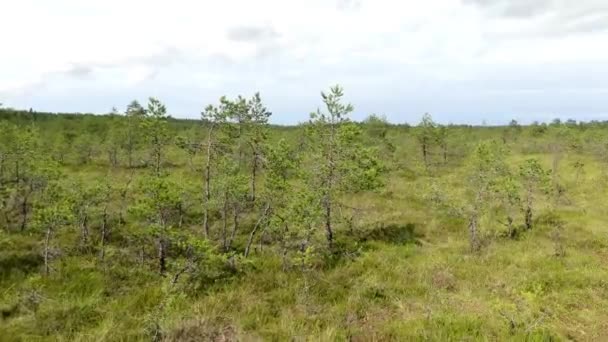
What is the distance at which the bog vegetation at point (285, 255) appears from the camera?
370 inches

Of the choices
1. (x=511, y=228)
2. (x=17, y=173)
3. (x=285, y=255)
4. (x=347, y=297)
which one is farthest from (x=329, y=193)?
(x=17, y=173)

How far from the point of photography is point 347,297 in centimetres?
1109

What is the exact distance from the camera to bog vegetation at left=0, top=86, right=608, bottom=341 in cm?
941

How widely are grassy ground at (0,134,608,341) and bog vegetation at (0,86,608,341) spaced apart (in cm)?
5

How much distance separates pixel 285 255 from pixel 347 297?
9.17 ft

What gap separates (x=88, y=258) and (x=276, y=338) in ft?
26.8

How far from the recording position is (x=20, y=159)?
→ 1914cm

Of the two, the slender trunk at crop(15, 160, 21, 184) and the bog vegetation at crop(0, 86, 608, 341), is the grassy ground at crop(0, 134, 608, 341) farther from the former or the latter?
the slender trunk at crop(15, 160, 21, 184)

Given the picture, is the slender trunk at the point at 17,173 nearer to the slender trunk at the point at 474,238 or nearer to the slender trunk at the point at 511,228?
the slender trunk at the point at 474,238

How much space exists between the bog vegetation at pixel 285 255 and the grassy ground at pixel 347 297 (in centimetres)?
5

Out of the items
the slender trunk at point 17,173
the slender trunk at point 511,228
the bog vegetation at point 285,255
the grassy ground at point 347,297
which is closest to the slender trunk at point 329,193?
the bog vegetation at point 285,255

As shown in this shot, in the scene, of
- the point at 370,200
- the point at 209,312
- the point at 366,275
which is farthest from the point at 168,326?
the point at 370,200

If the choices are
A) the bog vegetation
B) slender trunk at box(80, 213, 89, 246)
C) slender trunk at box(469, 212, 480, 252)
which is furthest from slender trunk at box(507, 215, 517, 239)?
slender trunk at box(80, 213, 89, 246)

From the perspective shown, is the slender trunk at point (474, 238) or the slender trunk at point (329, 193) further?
the slender trunk at point (474, 238)
